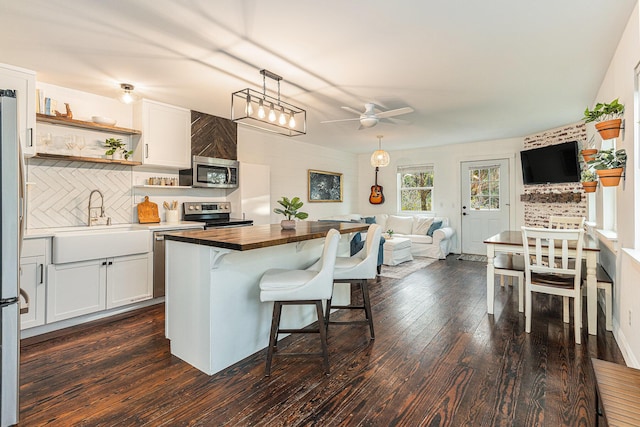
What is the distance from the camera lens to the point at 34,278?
282 cm


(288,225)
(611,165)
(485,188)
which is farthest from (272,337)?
(485,188)

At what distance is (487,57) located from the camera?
9.26ft

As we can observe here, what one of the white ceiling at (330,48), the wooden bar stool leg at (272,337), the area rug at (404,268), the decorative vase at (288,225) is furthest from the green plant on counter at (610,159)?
the area rug at (404,268)

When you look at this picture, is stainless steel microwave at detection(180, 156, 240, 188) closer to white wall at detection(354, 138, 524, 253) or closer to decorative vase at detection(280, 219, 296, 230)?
decorative vase at detection(280, 219, 296, 230)

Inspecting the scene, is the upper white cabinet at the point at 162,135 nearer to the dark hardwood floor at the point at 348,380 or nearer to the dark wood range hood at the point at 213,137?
the dark wood range hood at the point at 213,137

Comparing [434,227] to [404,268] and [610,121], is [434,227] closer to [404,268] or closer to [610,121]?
[404,268]

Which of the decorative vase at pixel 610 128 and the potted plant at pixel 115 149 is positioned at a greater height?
the potted plant at pixel 115 149

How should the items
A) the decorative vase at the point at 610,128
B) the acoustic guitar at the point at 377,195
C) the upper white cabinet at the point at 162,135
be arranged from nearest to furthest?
the decorative vase at the point at 610,128 < the upper white cabinet at the point at 162,135 < the acoustic guitar at the point at 377,195

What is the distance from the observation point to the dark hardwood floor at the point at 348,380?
1770mm

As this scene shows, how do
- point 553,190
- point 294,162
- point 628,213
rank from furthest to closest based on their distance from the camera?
1. point 294,162
2. point 553,190
3. point 628,213

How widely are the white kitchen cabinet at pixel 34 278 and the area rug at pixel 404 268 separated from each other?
4025mm

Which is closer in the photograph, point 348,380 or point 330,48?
point 348,380

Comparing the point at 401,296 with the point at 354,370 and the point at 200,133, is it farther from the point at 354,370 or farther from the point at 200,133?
the point at 200,133

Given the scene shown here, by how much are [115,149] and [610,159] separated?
4823mm
